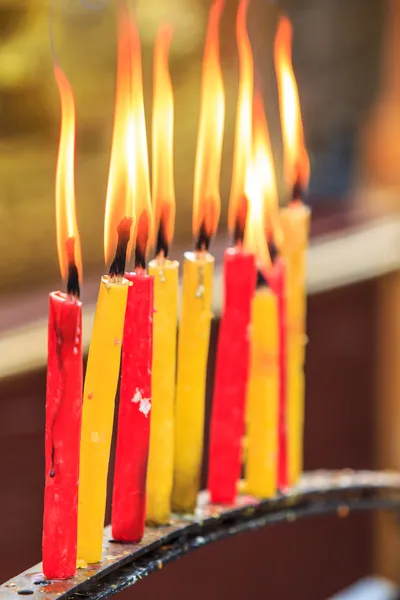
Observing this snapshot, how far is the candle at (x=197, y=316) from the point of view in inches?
27.5

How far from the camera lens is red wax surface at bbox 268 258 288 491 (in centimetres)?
78

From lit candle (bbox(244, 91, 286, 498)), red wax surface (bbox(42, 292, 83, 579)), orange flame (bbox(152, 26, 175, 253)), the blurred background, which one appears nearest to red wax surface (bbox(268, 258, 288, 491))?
lit candle (bbox(244, 91, 286, 498))

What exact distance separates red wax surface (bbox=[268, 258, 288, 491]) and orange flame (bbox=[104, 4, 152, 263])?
0.14 m

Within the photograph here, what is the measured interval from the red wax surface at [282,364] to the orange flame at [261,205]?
0.01 meters

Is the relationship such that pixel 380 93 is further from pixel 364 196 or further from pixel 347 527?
pixel 347 527

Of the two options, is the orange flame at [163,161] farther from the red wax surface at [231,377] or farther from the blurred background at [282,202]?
the blurred background at [282,202]

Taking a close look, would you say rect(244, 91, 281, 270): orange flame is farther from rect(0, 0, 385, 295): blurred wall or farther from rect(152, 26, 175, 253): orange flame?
rect(0, 0, 385, 295): blurred wall

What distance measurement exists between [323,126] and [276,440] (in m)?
1.24

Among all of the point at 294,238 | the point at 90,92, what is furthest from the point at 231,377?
the point at 90,92

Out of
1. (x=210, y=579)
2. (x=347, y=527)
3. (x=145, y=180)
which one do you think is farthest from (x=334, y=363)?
(x=145, y=180)

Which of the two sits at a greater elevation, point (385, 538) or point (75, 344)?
point (75, 344)

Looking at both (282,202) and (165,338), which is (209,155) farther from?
(282,202)

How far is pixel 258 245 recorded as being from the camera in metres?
0.82

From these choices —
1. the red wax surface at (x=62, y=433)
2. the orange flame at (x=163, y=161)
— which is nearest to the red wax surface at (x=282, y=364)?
the orange flame at (x=163, y=161)
